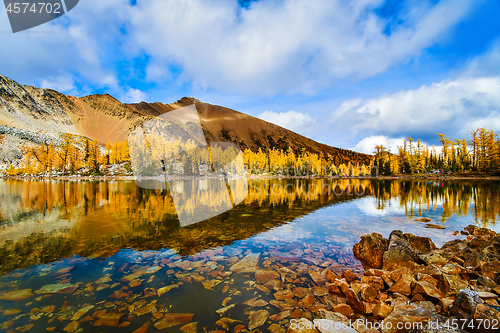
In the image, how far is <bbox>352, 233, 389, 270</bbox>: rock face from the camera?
28.4 ft

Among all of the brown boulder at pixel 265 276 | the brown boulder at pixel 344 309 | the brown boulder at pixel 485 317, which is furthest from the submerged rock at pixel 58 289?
the brown boulder at pixel 485 317

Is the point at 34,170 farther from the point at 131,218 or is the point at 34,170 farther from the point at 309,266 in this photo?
the point at 309,266

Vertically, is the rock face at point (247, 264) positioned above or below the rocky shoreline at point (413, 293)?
below

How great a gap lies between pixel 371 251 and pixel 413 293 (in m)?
3.13

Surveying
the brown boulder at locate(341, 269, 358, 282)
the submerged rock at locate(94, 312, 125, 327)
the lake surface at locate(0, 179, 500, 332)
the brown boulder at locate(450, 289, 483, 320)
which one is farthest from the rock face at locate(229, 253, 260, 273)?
the brown boulder at locate(450, 289, 483, 320)

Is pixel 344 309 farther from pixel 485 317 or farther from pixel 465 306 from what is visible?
pixel 485 317

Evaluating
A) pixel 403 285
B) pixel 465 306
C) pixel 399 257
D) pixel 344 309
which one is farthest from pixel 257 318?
pixel 399 257

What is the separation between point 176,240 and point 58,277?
4.96m

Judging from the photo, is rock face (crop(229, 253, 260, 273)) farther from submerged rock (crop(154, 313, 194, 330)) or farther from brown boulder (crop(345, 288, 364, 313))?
brown boulder (crop(345, 288, 364, 313))

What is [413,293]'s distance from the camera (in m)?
5.91

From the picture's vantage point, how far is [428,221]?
16500mm

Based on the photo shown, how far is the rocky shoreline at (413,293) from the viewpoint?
15.2ft

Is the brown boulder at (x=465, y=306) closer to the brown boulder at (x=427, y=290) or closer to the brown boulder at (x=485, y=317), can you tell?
the brown boulder at (x=485, y=317)

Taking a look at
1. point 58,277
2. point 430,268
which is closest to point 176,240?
point 58,277
